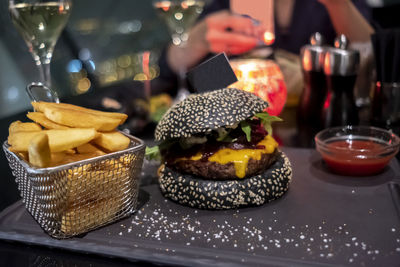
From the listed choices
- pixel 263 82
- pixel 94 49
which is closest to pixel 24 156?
pixel 263 82

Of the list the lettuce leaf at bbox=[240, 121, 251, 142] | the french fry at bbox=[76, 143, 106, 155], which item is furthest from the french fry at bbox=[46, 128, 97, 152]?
the lettuce leaf at bbox=[240, 121, 251, 142]

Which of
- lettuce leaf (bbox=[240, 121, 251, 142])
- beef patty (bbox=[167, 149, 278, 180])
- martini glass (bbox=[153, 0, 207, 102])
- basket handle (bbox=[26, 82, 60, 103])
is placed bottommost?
beef patty (bbox=[167, 149, 278, 180])

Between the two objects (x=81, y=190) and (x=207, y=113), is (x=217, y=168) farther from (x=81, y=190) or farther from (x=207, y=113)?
(x=81, y=190)

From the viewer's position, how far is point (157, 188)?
1.73 m

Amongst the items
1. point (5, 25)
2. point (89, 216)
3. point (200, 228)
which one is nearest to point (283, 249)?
point (200, 228)

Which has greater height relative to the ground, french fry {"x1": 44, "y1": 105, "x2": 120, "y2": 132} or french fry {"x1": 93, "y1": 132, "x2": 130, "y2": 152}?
french fry {"x1": 44, "y1": 105, "x2": 120, "y2": 132}

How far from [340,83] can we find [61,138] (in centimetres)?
149

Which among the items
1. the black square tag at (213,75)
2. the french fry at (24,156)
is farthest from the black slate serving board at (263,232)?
the black square tag at (213,75)

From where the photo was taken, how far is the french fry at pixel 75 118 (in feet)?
4.02

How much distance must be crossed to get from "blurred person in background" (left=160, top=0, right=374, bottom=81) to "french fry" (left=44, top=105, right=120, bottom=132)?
1.58m

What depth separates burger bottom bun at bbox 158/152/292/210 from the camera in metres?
1.48

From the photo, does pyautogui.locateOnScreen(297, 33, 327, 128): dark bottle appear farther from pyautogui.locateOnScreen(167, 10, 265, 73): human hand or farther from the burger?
the burger

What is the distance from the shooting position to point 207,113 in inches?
58.7

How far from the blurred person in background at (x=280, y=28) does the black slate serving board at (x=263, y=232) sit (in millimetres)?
1398
